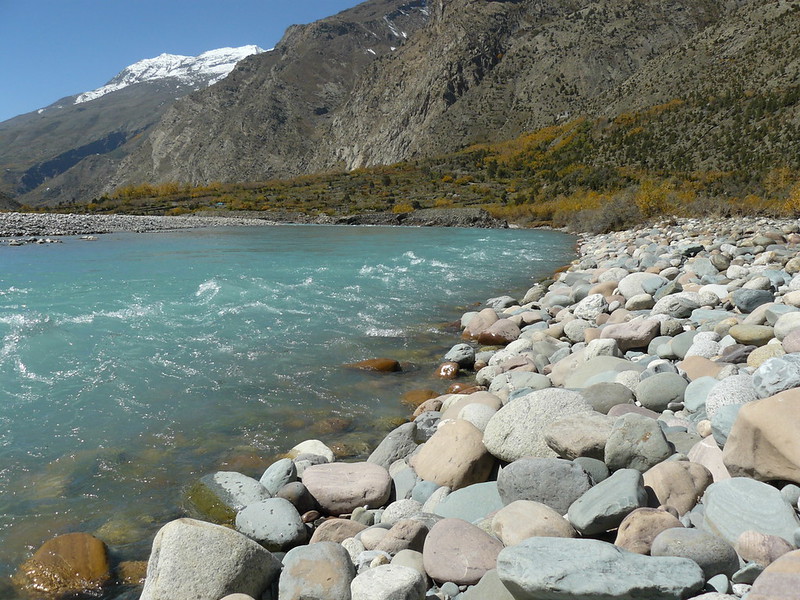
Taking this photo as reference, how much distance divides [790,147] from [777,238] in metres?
31.3

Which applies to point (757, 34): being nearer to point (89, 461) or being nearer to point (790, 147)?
point (790, 147)

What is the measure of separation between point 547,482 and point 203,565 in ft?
6.23

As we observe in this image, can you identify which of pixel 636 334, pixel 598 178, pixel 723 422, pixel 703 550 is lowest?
pixel 636 334

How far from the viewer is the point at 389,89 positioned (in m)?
125

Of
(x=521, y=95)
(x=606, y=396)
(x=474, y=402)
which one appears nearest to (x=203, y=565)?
(x=474, y=402)

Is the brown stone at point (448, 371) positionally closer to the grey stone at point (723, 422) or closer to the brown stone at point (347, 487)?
the brown stone at point (347, 487)

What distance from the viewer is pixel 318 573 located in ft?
9.48

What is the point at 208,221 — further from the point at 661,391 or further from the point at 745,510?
the point at 745,510

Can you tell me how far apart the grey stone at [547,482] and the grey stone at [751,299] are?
15.1 ft

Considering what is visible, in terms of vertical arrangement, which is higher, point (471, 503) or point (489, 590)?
point (489, 590)

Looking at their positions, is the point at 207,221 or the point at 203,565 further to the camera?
the point at 207,221

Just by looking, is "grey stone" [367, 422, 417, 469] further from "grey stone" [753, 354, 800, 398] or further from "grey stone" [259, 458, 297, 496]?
"grey stone" [753, 354, 800, 398]

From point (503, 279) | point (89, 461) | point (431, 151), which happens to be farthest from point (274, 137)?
point (89, 461)

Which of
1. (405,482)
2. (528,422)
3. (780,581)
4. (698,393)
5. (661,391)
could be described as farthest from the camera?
(661,391)
